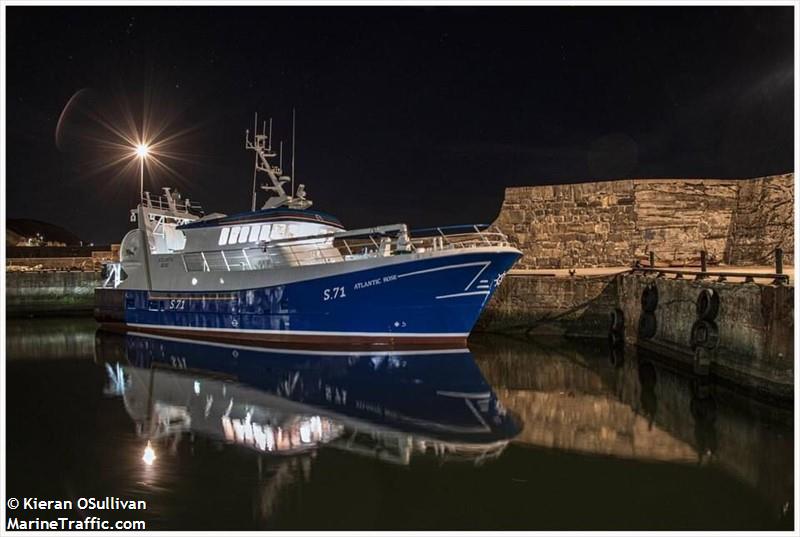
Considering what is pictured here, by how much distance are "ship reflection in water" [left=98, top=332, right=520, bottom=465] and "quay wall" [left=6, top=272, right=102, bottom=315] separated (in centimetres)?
1574

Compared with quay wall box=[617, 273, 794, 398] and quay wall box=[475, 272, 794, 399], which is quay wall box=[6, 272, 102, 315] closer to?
quay wall box=[475, 272, 794, 399]

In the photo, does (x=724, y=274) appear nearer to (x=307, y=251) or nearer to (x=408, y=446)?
(x=408, y=446)

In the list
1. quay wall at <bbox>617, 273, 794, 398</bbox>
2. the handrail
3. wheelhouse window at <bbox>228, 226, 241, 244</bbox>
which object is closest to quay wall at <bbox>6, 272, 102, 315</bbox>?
wheelhouse window at <bbox>228, 226, 241, 244</bbox>

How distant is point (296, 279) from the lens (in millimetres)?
13258

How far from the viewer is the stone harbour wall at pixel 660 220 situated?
16828 millimetres

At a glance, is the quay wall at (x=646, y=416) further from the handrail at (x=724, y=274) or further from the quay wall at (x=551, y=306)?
the quay wall at (x=551, y=306)

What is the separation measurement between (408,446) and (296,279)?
768cm

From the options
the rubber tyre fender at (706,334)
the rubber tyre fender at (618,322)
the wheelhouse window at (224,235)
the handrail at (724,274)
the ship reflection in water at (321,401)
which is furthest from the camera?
the wheelhouse window at (224,235)

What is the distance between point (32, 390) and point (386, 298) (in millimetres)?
7011

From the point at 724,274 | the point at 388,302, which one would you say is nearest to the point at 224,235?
the point at 388,302

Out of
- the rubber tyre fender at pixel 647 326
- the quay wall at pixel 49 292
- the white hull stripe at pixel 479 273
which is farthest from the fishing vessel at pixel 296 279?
the quay wall at pixel 49 292

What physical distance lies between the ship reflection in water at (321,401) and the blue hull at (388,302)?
0.64 m

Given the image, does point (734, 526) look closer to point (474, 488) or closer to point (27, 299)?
point (474, 488)

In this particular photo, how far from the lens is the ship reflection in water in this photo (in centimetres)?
650
